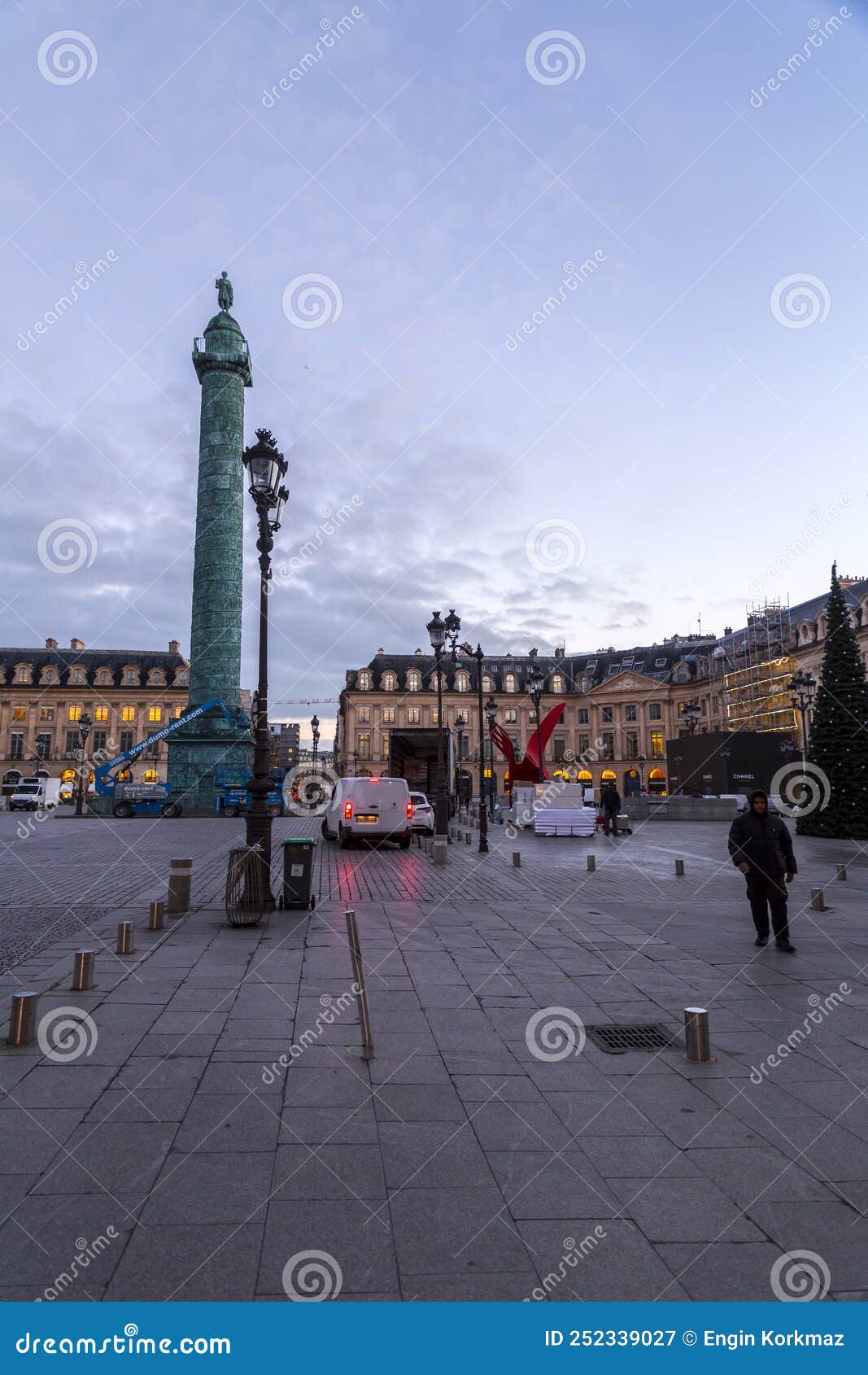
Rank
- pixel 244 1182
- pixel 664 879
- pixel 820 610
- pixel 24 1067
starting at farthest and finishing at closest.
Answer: pixel 820 610, pixel 664 879, pixel 24 1067, pixel 244 1182

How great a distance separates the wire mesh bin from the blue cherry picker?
32.6 metres

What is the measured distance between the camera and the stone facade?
82.4 m

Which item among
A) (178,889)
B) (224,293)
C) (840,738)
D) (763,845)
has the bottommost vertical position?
(178,889)

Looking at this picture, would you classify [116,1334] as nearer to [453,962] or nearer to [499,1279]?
[499,1279]

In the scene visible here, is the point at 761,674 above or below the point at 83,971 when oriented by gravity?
above

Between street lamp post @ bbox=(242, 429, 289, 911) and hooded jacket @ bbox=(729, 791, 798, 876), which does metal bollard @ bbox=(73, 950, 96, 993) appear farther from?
hooded jacket @ bbox=(729, 791, 798, 876)

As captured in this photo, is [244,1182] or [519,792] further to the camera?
[519,792]

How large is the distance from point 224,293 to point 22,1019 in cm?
5375

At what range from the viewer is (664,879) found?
52.1 feet

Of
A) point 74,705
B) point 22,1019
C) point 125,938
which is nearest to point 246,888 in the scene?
point 125,938

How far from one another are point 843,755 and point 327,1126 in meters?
26.0

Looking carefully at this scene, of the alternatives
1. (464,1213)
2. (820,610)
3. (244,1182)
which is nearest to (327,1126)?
(244,1182)

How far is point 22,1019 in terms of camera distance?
18.5ft

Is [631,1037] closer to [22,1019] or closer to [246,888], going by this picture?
[22,1019]
